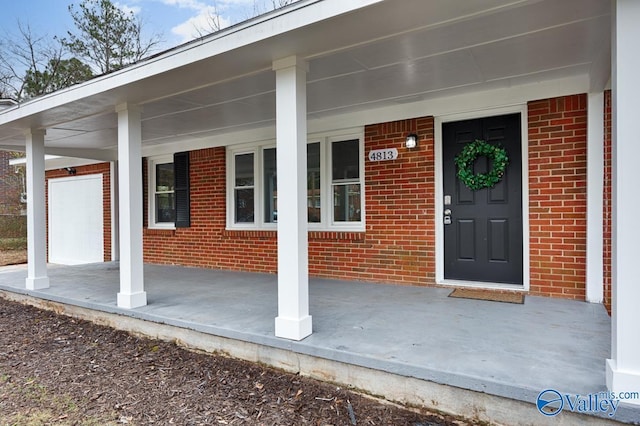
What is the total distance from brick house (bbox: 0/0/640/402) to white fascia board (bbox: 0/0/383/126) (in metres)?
0.01

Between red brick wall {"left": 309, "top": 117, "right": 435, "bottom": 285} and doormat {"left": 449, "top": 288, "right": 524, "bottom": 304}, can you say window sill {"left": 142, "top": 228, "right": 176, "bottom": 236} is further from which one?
doormat {"left": 449, "top": 288, "right": 524, "bottom": 304}

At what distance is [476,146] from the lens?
4.24 m

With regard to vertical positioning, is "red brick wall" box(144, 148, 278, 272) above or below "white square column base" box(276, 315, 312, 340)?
above

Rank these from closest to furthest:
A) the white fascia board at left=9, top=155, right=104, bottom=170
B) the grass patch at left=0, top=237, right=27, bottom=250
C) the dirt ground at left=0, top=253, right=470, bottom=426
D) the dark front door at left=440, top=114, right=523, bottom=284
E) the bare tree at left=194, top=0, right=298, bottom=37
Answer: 1. the dirt ground at left=0, top=253, right=470, bottom=426
2. the dark front door at left=440, top=114, right=523, bottom=284
3. the white fascia board at left=9, top=155, right=104, bottom=170
4. the bare tree at left=194, top=0, right=298, bottom=37
5. the grass patch at left=0, top=237, right=27, bottom=250

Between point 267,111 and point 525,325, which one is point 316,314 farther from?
point 267,111

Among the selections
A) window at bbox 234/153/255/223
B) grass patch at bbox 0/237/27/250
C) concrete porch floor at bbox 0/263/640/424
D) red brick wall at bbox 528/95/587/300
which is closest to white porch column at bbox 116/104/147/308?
concrete porch floor at bbox 0/263/640/424

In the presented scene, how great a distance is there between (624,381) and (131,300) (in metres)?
3.93

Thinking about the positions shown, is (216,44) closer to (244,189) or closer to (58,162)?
(244,189)

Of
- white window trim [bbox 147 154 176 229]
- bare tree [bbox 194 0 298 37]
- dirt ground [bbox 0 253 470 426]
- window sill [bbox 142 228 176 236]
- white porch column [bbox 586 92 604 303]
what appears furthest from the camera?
bare tree [bbox 194 0 298 37]

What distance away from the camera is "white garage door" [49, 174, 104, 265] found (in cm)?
832

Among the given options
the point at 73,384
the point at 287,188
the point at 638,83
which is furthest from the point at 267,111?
the point at 638,83
